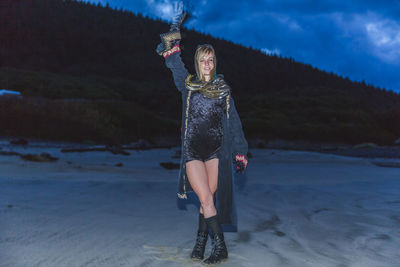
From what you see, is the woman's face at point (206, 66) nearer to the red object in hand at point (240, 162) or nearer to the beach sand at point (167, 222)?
the red object in hand at point (240, 162)

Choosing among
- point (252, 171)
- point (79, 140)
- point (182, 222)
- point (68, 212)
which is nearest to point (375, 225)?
point (182, 222)

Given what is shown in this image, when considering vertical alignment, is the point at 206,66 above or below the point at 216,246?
above

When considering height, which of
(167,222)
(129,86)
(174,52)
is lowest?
(167,222)

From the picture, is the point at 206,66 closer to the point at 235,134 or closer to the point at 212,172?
the point at 235,134

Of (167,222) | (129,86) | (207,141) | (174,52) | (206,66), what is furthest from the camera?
(129,86)

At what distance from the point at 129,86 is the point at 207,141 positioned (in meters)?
51.0

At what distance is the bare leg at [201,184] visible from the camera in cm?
282

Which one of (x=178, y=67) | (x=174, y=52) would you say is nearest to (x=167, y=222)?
(x=178, y=67)

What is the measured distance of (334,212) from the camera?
4.66 meters

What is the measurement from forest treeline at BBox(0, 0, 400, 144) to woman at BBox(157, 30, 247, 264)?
26 cm

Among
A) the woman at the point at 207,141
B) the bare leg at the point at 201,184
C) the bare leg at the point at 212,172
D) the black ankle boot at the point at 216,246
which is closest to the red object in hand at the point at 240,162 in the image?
the woman at the point at 207,141

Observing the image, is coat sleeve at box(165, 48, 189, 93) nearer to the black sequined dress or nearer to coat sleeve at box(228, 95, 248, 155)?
the black sequined dress

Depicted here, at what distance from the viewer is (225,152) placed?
9.93 ft

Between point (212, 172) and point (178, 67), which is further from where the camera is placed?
point (178, 67)
